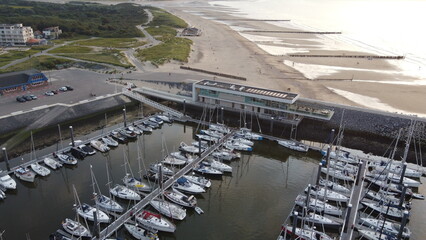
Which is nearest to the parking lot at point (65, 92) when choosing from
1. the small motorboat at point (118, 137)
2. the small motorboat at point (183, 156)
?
the small motorboat at point (118, 137)

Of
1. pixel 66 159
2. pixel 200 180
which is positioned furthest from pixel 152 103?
pixel 200 180

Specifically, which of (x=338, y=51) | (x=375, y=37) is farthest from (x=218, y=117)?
(x=375, y=37)

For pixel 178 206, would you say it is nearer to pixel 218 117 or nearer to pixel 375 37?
pixel 218 117

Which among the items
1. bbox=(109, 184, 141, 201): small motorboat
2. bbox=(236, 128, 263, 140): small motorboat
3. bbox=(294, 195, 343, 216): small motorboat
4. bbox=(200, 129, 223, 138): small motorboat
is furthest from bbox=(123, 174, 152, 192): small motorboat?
bbox=(236, 128, 263, 140): small motorboat

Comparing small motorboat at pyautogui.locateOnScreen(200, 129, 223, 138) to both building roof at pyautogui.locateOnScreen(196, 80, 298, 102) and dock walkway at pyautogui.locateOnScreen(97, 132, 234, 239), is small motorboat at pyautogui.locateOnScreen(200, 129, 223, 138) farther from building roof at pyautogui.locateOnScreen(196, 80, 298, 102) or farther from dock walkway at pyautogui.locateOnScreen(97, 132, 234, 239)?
building roof at pyautogui.locateOnScreen(196, 80, 298, 102)

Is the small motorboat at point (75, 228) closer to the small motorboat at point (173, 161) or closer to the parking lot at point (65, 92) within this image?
the small motorboat at point (173, 161)
